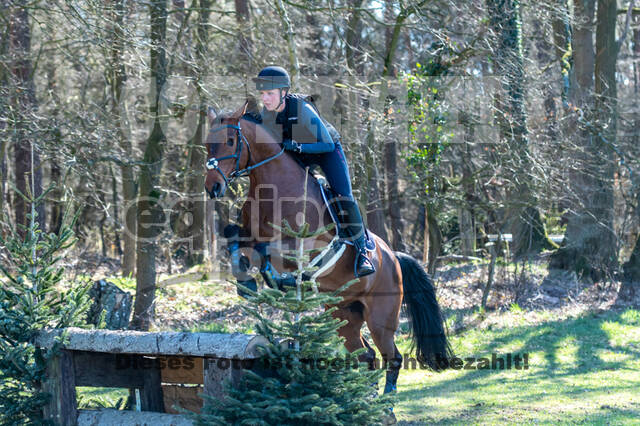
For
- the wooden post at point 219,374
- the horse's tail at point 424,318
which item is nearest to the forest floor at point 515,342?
the horse's tail at point 424,318

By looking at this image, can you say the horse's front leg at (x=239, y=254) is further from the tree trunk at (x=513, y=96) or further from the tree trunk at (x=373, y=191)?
the tree trunk at (x=513, y=96)

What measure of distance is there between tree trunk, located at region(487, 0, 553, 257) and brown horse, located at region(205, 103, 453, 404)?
4.06 metres

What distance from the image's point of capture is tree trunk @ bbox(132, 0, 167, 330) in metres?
9.12

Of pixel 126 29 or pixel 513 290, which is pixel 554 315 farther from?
pixel 126 29

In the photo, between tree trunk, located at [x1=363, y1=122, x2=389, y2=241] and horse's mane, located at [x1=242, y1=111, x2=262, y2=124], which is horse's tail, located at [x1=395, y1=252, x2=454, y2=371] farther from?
tree trunk, located at [x1=363, y1=122, x2=389, y2=241]

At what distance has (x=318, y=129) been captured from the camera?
4691 mm

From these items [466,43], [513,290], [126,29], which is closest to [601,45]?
[466,43]

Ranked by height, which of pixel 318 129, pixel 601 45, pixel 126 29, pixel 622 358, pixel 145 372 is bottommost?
pixel 622 358

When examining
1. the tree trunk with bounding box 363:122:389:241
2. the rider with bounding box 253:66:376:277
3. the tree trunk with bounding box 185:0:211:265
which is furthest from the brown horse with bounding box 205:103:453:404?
the tree trunk with bounding box 185:0:211:265

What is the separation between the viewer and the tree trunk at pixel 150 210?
29.9 feet

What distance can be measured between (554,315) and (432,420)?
17.2 feet

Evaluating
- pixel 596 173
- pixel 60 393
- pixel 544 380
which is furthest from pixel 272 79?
pixel 596 173

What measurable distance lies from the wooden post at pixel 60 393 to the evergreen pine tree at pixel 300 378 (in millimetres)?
1270

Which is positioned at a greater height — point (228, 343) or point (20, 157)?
point (20, 157)
